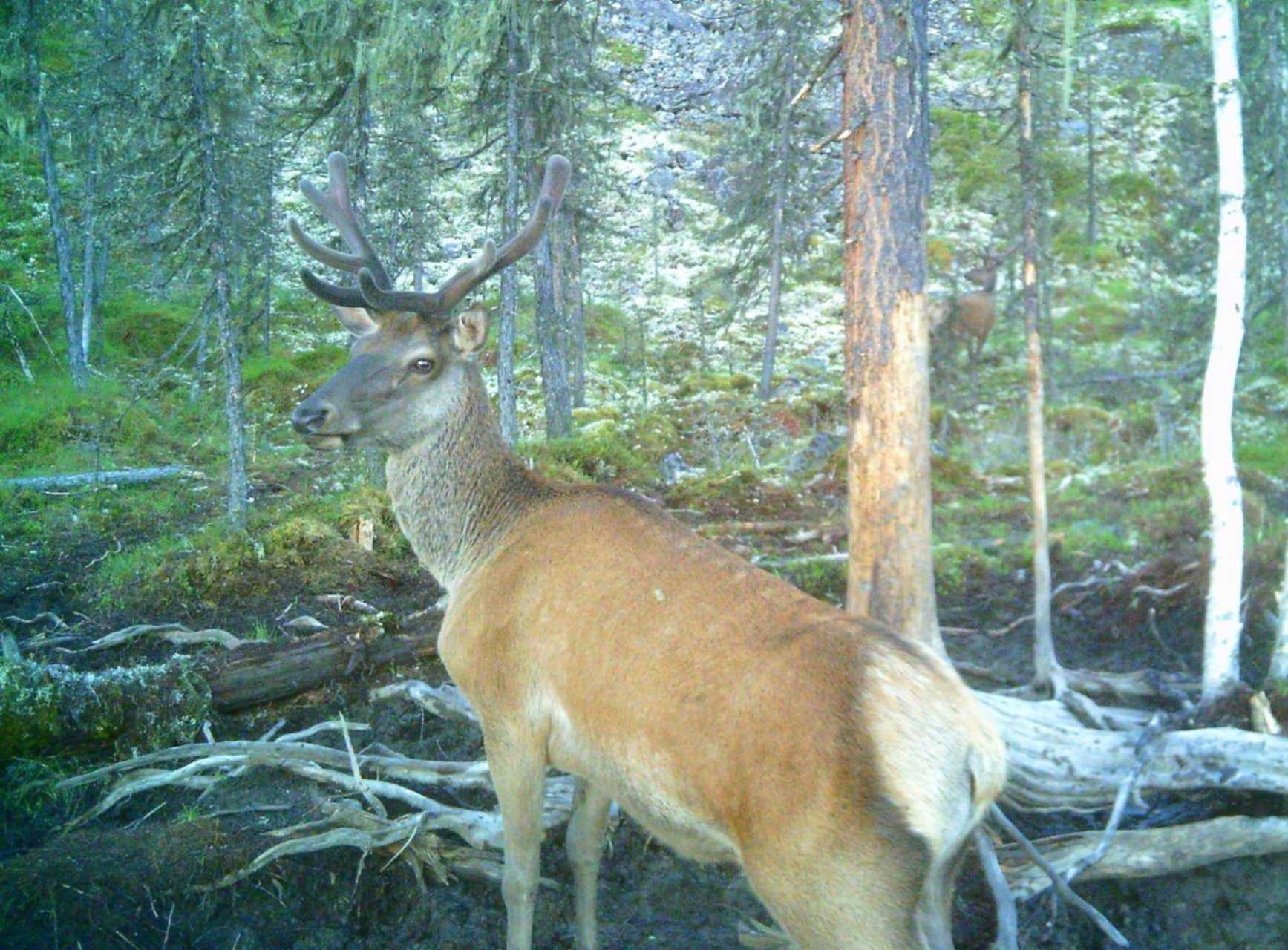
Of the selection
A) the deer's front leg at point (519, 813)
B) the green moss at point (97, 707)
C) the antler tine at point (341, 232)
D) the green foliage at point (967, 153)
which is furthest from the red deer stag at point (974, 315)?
the deer's front leg at point (519, 813)

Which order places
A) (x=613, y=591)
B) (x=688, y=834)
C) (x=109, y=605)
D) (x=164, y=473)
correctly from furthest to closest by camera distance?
(x=164, y=473) → (x=109, y=605) → (x=613, y=591) → (x=688, y=834)

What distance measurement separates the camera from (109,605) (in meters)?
9.59

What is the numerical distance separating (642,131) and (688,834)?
115 feet

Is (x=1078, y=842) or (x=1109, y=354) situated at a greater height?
(x=1109, y=354)

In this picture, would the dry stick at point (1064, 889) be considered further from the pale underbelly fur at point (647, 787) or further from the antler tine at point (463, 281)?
the antler tine at point (463, 281)

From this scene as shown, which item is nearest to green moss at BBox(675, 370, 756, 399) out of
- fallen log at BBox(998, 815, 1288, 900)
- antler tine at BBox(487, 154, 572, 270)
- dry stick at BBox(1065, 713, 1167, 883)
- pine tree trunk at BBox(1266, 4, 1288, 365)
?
pine tree trunk at BBox(1266, 4, 1288, 365)

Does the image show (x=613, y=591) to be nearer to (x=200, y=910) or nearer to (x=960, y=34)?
(x=200, y=910)

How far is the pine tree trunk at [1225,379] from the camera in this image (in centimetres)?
683

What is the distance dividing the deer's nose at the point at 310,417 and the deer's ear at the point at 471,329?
0.82 m

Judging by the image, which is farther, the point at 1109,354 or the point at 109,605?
the point at 1109,354

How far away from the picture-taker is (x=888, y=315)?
586 cm

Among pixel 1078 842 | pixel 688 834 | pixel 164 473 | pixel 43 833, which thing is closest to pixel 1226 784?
pixel 1078 842

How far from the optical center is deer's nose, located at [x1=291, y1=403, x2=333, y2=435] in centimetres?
473

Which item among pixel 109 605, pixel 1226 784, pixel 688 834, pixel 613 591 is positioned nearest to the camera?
pixel 688 834
